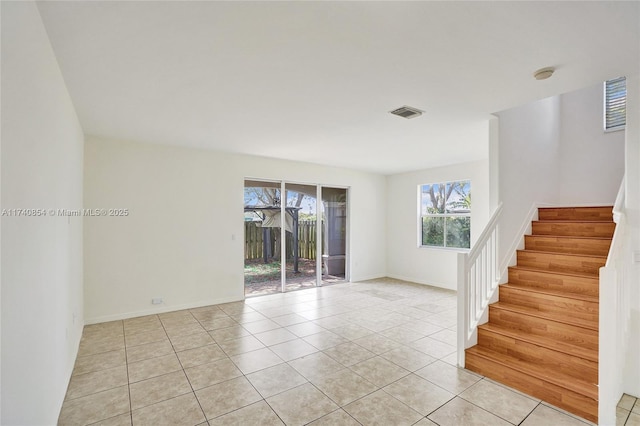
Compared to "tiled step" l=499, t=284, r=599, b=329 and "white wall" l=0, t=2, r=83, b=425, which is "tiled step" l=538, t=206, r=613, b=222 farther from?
"white wall" l=0, t=2, r=83, b=425

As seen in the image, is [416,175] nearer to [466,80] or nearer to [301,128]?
[301,128]

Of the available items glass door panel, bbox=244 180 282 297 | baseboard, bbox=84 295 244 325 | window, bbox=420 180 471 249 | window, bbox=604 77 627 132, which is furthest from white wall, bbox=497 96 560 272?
baseboard, bbox=84 295 244 325

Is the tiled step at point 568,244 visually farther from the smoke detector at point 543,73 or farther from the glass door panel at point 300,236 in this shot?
the glass door panel at point 300,236

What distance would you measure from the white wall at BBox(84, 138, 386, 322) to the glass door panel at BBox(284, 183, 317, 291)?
0.54 metres

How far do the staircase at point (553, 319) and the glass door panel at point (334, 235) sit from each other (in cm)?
377

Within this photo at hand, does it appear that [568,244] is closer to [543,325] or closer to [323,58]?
[543,325]

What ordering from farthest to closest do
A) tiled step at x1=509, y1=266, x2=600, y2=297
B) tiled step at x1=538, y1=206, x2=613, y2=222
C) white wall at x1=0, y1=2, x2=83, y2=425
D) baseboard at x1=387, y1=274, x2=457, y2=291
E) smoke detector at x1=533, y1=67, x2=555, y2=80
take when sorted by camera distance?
1. baseboard at x1=387, y1=274, x2=457, y2=291
2. tiled step at x1=538, y1=206, x2=613, y2=222
3. tiled step at x1=509, y1=266, x2=600, y2=297
4. smoke detector at x1=533, y1=67, x2=555, y2=80
5. white wall at x1=0, y1=2, x2=83, y2=425

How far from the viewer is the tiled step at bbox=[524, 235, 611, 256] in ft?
10.1

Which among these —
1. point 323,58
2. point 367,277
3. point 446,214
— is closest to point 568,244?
point 446,214

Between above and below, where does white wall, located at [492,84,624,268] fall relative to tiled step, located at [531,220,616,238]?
above

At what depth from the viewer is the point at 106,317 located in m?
4.15

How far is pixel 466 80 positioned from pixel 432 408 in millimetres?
2534

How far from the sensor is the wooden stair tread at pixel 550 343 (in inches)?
94.2

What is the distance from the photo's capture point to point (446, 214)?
6301mm
